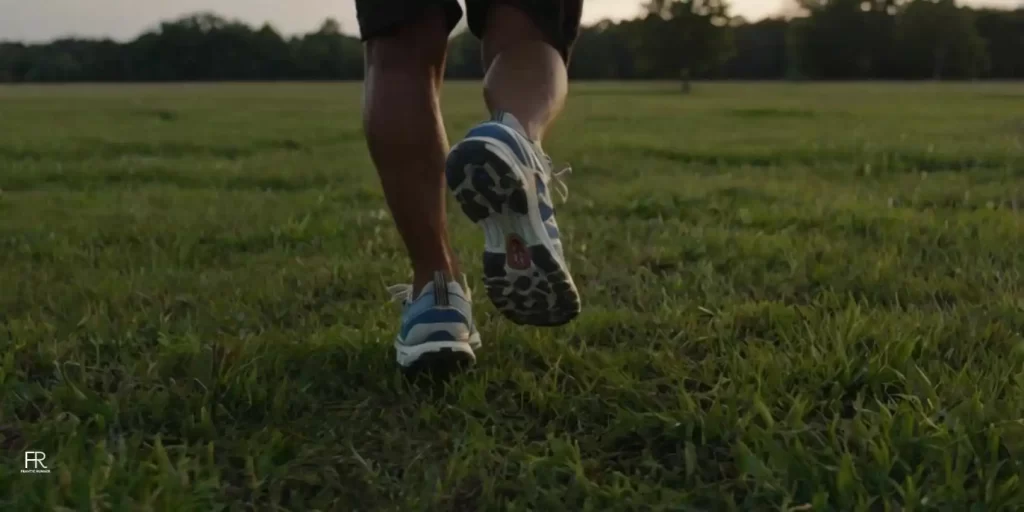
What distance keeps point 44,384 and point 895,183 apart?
4.40 meters

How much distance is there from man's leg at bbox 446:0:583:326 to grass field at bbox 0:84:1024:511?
263 mm

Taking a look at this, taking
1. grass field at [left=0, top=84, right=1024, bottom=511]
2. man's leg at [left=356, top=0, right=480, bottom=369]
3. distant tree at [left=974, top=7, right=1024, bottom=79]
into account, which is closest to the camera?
grass field at [left=0, top=84, right=1024, bottom=511]

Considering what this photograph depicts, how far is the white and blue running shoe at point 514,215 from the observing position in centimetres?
150

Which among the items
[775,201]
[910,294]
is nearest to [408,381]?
[910,294]

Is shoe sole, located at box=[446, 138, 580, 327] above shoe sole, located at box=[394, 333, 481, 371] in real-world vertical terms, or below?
above

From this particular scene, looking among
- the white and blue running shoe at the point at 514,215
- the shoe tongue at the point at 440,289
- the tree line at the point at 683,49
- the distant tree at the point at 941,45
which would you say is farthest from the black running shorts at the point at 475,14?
the distant tree at the point at 941,45

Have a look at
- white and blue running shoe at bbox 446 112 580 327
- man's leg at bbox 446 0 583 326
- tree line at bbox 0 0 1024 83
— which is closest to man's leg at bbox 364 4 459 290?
man's leg at bbox 446 0 583 326

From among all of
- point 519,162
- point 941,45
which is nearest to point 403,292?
point 519,162

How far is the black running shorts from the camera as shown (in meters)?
1.76

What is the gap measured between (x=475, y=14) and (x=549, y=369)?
777 millimetres

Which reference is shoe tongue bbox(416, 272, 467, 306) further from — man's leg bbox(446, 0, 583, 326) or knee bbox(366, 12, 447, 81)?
knee bbox(366, 12, 447, 81)

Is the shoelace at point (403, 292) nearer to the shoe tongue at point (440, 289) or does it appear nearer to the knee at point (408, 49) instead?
the shoe tongue at point (440, 289)

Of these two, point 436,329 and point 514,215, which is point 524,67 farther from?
point 436,329

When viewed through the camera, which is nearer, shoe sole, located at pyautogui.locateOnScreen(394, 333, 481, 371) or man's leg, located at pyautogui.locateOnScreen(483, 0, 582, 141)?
man's leg, located at pyautogui.locateOnScreen(483, 0, 582, 141)
